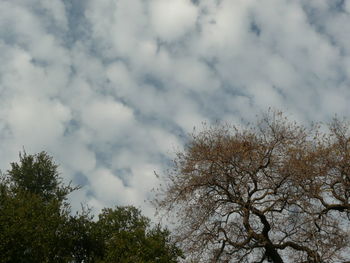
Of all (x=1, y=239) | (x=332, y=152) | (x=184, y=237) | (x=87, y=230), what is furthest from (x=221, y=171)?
(x=87, y=230)

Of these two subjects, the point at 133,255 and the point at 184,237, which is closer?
the point at 184,237

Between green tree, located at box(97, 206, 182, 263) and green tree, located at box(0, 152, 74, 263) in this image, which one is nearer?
green tree, located at box(0, 152, 74, 263)

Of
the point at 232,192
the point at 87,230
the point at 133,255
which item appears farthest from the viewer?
the point at 87,230

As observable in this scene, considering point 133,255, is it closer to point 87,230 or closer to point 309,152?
point 87,230

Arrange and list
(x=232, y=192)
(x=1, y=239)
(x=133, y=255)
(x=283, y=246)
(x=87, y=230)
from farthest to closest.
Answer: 1. (x=87, y=230)
2. (x=133, y=255)
3. (x=1, y=239)
4. (x=232, y=192)
5. (x=283, y=246)

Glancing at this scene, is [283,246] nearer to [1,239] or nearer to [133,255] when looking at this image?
[133,255]

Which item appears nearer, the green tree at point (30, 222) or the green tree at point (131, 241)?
the green tree at point (30, 222)

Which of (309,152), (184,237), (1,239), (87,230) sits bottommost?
(1,239)

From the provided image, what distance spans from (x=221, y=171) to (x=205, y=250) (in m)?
4.57

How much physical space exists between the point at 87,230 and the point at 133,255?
6.81 meters

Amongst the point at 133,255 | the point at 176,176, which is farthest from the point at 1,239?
the point at 176,176

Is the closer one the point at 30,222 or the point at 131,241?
the point at 30,222

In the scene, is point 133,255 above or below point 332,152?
below

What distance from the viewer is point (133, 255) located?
30797 millimetres
